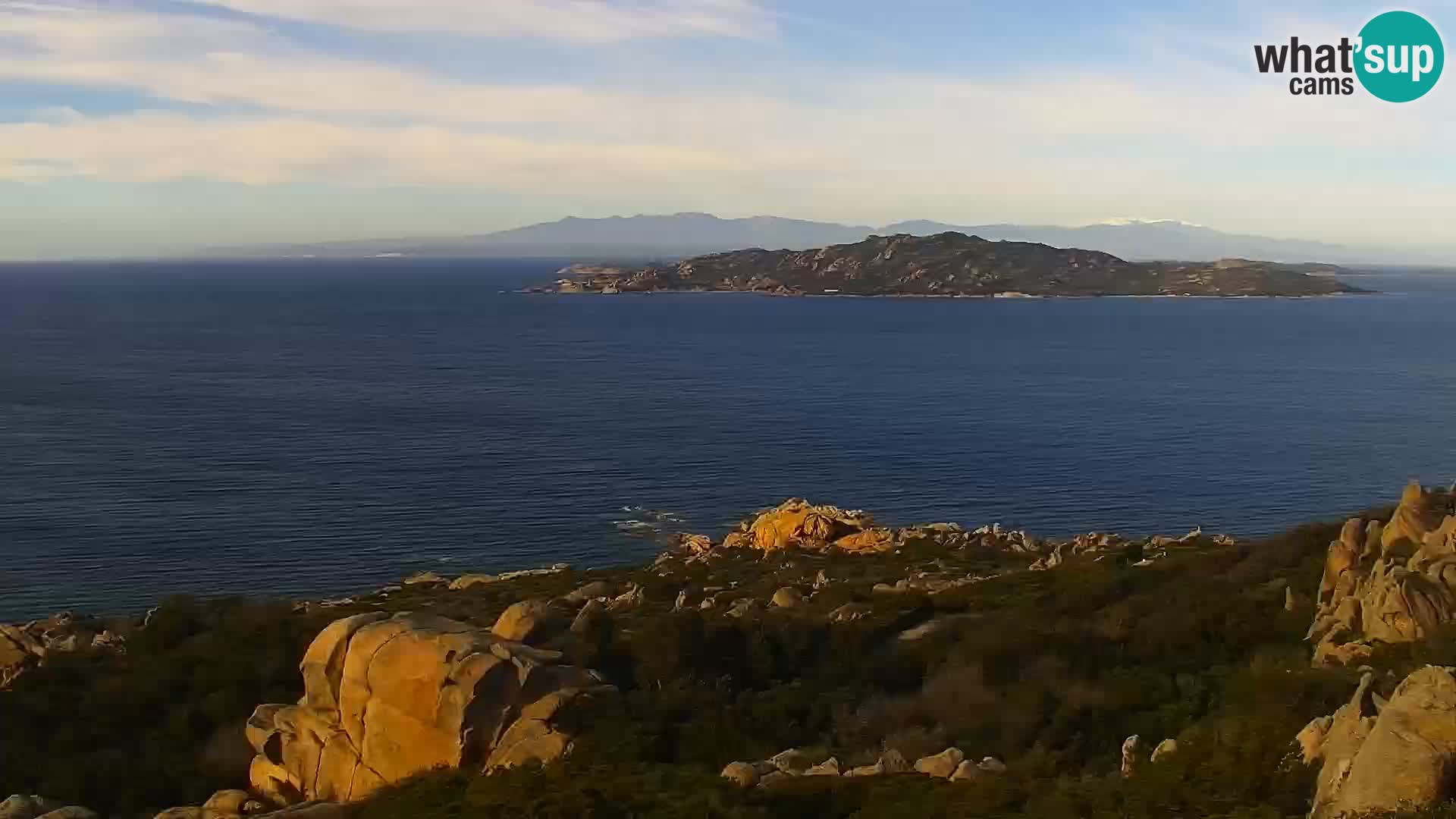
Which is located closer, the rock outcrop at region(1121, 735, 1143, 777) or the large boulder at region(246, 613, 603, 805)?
the rock outcrop at region(1121, 735, 1143, 777)

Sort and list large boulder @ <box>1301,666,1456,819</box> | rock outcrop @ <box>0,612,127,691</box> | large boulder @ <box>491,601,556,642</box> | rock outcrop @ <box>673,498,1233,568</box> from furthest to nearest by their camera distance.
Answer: rock outcrop @ <box>673,498,1233,568</box>
rock outcrop @ <box>0,612,127,691</box>
large boulder @ <box>491,601,556,642</box>
large boulder @ <box>1301,666,1456,819</box>

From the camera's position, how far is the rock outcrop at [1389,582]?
20.3m

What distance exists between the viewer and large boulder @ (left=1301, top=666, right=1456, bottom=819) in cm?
1200

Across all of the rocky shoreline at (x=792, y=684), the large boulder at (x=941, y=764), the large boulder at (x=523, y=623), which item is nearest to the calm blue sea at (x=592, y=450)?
the rocky shoreline at (x=792, y=684)

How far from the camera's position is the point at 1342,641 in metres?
21.2

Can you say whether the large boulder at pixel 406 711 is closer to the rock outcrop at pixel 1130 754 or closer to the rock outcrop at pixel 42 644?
the rock outcrop at pixel 1130 754

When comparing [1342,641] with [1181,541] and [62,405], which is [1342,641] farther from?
[62,405]

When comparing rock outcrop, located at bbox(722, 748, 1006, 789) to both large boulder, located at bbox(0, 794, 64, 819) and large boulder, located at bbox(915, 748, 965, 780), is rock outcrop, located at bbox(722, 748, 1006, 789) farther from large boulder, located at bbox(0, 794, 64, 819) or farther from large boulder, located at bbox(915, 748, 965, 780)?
large boulder, located at bbox(0, 794, 64, 819)

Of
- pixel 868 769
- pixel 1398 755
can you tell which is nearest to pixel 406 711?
pixel 868 769

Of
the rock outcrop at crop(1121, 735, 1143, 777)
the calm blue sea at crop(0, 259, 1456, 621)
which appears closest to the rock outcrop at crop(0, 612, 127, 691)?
the calm blue sea at crop(0, 259, 1456, 621)

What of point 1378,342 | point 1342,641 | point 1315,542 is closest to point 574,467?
point 1315,542

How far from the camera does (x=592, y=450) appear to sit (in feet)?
312

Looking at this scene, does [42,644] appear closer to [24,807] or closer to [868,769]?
[24,807]

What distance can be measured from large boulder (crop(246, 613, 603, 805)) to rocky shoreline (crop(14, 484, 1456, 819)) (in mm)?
32
